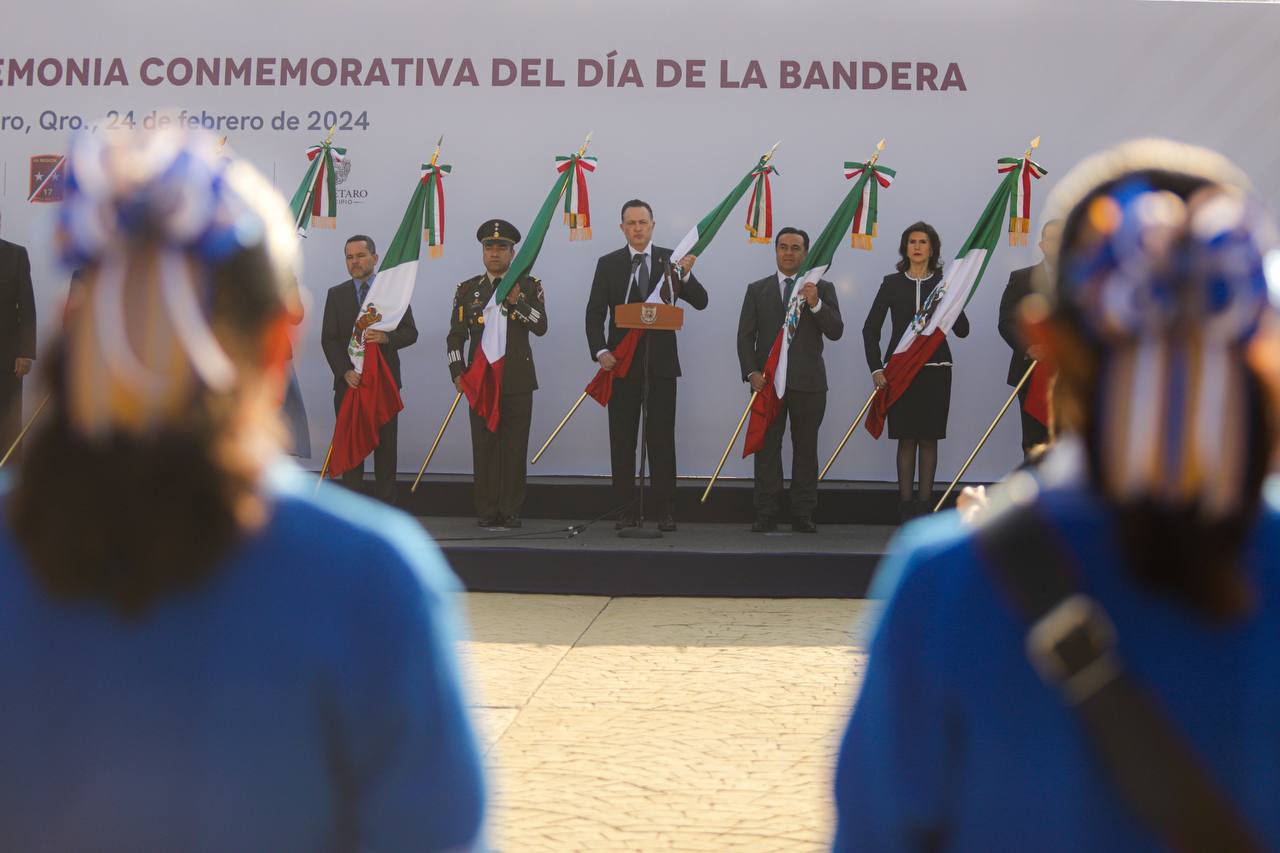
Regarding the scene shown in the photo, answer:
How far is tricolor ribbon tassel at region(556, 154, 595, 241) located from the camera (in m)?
9.62

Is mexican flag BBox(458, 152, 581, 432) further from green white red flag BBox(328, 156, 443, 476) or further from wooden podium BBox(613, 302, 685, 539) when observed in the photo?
wooden podium BBox(613, 302, 685, 539)

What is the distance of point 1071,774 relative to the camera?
106 centimetres

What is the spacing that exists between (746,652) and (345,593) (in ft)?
14.9

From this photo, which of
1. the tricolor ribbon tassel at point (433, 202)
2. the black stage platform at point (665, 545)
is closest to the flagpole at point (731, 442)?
the black stage platform at point (665, 545)

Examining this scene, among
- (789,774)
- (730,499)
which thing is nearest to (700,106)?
(730,499)

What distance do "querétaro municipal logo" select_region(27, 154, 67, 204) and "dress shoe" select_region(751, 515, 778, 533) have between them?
5379 mm

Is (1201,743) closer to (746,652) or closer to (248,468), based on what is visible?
(248,468)

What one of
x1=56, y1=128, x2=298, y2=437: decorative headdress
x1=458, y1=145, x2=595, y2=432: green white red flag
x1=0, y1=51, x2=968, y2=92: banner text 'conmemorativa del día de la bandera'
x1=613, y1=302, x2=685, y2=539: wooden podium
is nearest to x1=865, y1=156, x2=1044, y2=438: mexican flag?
x1=0, y1=51, x2=968, y2=92: banner text 'conmemorativa del día de la bandera'

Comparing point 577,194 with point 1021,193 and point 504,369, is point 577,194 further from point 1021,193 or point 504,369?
point 1021,193

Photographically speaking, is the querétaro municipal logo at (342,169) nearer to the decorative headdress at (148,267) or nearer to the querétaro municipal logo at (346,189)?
the querétaro municipal logo at (346,189)

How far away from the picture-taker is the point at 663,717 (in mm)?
4512

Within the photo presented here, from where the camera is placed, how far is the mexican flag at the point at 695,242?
897 centimetres

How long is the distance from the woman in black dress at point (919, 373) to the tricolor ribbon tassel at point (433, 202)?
2.94 metres

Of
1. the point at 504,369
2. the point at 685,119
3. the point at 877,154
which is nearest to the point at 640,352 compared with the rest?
the point at 504,369
